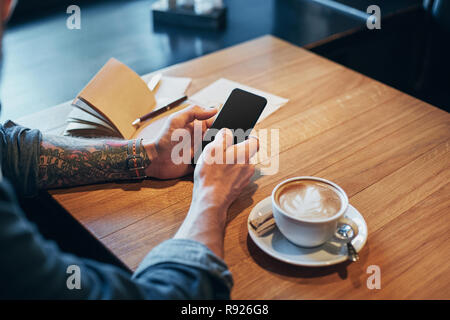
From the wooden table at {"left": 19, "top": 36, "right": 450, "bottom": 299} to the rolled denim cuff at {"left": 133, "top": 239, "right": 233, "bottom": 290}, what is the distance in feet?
0.16

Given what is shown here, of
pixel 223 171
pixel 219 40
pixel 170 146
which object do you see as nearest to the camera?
pixel 223 171

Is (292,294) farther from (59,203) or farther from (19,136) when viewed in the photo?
(19,136)

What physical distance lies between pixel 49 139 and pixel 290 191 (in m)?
0.56

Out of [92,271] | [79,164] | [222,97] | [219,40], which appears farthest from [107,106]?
[219,40]

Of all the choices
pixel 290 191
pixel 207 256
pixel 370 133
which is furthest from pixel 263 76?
pixel 207 256

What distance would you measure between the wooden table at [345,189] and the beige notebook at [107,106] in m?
0.09

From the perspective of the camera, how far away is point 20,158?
90 cm

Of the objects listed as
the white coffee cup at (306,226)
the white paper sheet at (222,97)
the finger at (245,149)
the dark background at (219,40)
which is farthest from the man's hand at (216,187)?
the dark background at (219,40)

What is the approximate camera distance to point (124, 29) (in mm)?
2066

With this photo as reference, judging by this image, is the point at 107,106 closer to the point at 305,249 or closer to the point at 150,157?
the point at 150,157

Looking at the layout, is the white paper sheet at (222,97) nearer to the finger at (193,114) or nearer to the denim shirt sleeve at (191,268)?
the finger at (193,114)

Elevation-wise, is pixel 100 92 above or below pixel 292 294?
above

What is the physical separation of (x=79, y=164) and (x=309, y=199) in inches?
19.9
